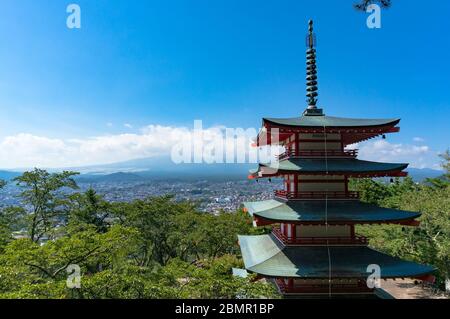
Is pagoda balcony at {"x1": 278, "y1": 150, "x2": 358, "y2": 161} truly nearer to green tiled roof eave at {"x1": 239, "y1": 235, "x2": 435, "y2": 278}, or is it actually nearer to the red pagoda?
the red pagoda

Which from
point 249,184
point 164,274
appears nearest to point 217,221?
point 164,274

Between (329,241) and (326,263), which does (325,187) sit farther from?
(326,263)

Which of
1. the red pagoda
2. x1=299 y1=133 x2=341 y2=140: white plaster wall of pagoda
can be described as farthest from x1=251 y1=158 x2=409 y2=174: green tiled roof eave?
x1=299 y1=133 x2=341 y2=140: white plaster wall of pagoda

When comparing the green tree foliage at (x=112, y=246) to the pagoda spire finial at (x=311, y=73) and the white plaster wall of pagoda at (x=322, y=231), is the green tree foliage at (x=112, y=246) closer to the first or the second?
the white plaster wall of pagoda at (x=322, y=231)

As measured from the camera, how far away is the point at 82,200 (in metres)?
32.6

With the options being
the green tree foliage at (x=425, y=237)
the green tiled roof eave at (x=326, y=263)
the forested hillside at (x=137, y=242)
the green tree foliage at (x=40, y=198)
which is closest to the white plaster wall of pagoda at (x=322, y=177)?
the green tiled roof eave at (x=326, y=263)

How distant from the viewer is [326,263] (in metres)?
12.6

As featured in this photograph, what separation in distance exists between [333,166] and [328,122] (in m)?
2.21

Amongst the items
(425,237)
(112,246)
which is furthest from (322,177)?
(425,237)

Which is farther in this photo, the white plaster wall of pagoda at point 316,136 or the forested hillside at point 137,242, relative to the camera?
the forested hillside at point 137,242

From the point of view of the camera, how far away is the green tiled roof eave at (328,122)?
13.3 metres

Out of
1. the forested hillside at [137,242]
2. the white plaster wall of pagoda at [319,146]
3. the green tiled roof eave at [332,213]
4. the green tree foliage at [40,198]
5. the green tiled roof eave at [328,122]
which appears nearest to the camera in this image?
the green tiled roof eave at [332,213]

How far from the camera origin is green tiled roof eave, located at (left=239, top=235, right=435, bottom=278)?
12031mm
